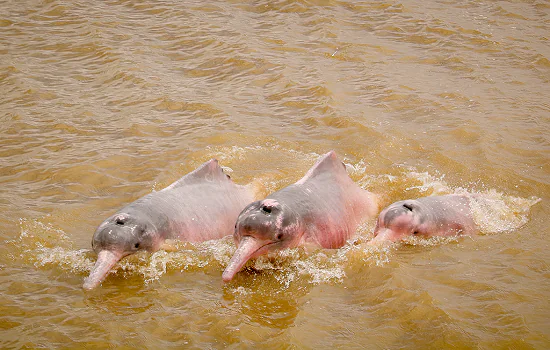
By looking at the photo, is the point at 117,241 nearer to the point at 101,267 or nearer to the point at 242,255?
the point at 101,267

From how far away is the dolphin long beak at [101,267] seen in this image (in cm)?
702

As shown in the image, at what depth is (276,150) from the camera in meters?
11.0

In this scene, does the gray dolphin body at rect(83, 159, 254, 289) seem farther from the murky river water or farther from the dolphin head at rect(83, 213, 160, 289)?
the murky river water

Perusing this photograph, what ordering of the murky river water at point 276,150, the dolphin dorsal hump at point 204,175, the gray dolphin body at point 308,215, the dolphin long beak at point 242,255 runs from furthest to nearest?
1. the dolphin dorsal hump at point 204,175
2. the gray dolphin body at point 308,215
3. the dolphin long beak at point 242,255
4. the murky river water at point 276,150

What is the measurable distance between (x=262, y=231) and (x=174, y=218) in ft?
4.14

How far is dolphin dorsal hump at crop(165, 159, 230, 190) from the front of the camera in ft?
28.5

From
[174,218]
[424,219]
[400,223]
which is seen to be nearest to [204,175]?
[174,218]

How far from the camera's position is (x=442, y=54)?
14203mm

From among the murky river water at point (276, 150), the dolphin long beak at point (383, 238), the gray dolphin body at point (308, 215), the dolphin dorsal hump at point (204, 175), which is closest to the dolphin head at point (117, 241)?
the murky river water at point (276, 150)

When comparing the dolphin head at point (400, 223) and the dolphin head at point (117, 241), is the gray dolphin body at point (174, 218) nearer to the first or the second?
the dolphin head at point (117, 241)

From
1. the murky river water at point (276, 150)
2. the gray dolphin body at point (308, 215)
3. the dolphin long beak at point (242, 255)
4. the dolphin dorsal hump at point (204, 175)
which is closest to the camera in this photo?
the murky river water at point (276, 150)

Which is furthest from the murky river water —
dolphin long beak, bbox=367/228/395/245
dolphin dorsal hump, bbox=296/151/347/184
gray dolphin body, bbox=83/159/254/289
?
dolphin dorsal hump, bbox=296/151/347/184

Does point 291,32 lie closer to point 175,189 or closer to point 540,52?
point 540,52

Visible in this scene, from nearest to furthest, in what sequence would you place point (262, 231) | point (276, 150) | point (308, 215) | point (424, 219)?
point (262, 231) → point (308, 215) → point (424, 219) → point (276, 150)
